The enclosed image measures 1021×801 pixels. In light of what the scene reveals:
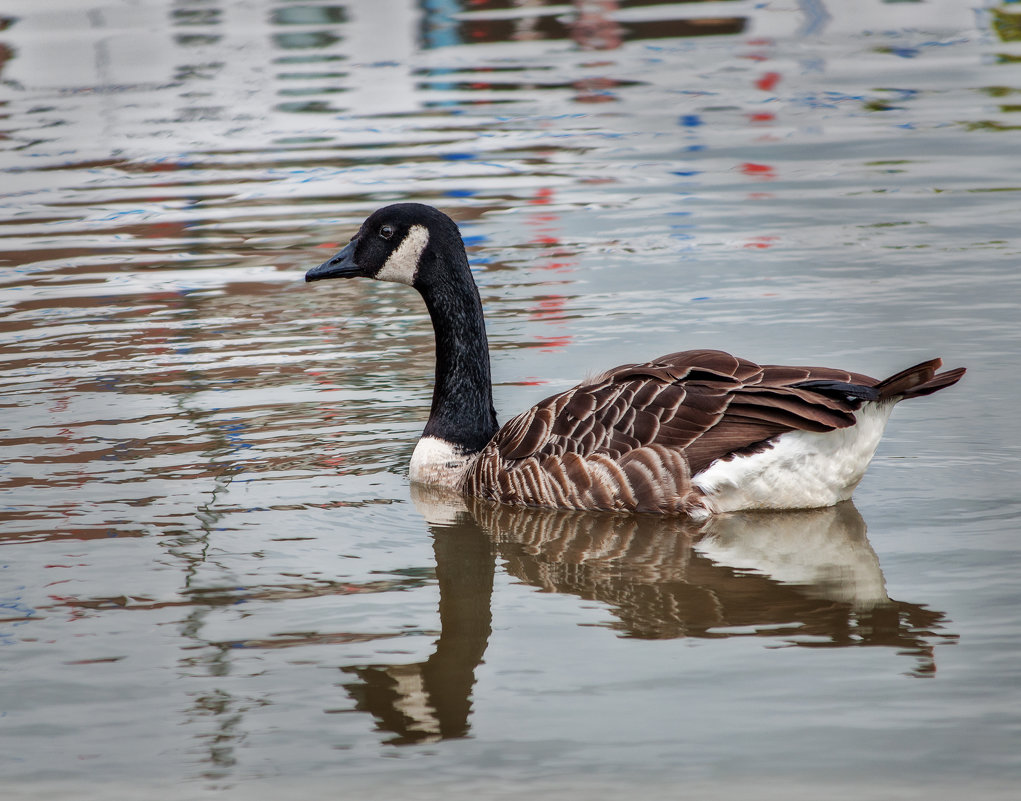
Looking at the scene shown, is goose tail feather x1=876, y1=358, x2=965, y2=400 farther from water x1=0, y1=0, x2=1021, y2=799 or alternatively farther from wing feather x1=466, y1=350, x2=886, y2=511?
water x1=0, y1=0, x2=1021, y2=799

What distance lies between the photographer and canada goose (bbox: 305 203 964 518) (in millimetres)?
6727

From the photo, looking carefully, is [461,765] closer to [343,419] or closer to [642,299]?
[343,419]

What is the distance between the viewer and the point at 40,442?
8539 mm

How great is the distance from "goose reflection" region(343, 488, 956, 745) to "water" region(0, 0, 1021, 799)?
3 cm

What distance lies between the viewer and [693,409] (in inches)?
276

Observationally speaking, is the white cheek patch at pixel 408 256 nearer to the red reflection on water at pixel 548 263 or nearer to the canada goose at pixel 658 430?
the canada goose at pixel 658 430

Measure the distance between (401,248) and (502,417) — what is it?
4.98 ft

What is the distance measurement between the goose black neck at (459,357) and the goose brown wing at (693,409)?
643 millimetres

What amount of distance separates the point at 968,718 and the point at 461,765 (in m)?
1.85

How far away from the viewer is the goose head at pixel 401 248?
26.3 feet

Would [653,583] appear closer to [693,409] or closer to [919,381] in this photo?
[693,409]

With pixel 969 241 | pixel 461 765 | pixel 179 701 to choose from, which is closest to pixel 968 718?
pixel 461 765

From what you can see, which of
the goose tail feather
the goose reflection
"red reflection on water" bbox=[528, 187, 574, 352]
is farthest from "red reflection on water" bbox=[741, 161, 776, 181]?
the goose tail feather

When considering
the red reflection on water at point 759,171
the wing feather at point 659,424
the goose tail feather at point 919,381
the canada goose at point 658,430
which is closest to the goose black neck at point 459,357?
the canada goose at point 658,430
